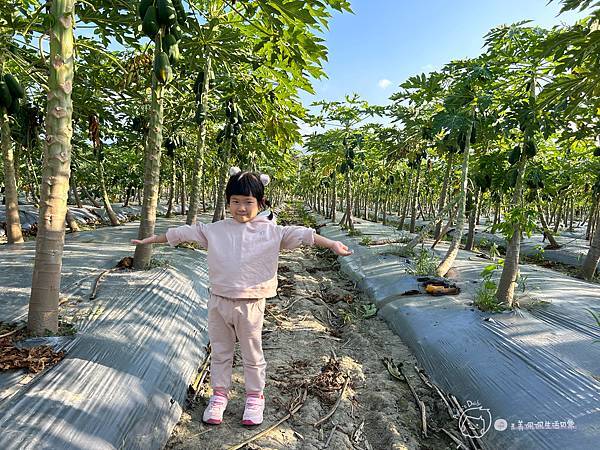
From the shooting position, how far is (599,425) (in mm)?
2305

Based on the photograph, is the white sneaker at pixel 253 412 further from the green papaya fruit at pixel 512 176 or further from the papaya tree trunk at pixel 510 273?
the green papaya fruit at pixel 512 176

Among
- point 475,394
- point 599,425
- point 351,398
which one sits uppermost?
point 599,425

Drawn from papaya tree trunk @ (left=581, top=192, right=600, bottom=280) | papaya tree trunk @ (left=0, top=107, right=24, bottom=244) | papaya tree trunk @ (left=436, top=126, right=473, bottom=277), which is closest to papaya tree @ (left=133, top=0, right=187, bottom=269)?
papaya tree trunk @ (left=0, top=107, right=24, bottom=244)

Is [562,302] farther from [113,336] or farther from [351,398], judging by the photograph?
[113,336]

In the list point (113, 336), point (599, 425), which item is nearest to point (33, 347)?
point (113, 336)

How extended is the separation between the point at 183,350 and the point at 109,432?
49.3 inches

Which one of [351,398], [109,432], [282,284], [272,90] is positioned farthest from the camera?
[282,284]

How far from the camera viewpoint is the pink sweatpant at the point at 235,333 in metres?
2.46

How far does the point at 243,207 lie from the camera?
2.45 m

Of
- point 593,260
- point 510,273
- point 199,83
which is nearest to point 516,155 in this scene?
point 510,273

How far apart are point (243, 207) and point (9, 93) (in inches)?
107

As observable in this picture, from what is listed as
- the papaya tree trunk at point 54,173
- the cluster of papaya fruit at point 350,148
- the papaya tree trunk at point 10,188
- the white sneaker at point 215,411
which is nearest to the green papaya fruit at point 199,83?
the papaya tree trunk at point 10,188

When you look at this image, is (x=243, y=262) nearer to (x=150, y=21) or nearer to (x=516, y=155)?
(x=150, y=21)

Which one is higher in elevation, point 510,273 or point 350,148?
point 350,148
